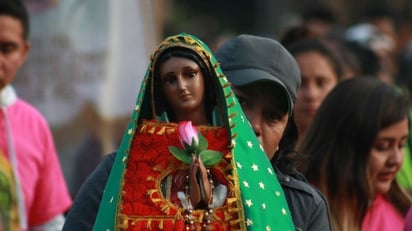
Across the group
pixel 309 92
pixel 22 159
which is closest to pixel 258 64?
pixel 22 159

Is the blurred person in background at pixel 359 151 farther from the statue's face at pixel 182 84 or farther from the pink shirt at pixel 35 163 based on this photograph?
the statue's face at pixel 182 84

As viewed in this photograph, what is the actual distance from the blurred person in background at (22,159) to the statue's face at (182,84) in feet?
7.34

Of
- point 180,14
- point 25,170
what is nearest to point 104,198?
point 25,170

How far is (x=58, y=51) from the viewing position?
8.50 meters

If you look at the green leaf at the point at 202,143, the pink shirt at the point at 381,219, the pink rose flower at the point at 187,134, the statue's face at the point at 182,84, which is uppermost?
the statue's face at the point at 182,84

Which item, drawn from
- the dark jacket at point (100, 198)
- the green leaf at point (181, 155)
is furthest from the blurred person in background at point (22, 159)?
the green leaf at point (181, 155)

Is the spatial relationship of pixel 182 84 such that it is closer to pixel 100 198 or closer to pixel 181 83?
pixel 181 83

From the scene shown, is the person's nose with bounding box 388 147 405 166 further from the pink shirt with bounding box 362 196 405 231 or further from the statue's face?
the statue's face

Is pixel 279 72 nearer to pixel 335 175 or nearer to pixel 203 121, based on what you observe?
pixel 203 121

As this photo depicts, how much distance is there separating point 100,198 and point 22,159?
2.14m

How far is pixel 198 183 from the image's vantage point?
4.64 metres

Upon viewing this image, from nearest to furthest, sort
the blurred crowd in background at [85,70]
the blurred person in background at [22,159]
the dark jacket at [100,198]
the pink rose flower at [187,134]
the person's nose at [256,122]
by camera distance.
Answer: the pink rose flower at [187,134], the dark jacket at [100,198], the person's nose at [256,122], the blurred person in background at [22,159], the blurred crowd in background at [85,70]

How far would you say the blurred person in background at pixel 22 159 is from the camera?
275 inches

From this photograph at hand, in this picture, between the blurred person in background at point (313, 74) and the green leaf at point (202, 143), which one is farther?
the blurred person in background at point (313, 74)
